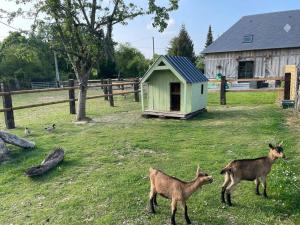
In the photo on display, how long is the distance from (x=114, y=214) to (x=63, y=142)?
4.54 metres

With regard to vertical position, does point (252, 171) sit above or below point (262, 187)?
above

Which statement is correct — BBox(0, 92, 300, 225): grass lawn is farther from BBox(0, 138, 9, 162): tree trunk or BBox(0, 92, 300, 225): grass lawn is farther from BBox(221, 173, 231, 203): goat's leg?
BBox(0, 138, 9, 162): tree trunk

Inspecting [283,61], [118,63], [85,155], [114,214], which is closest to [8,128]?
[85,155]

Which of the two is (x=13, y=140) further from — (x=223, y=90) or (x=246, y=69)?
(x=246, y=69)

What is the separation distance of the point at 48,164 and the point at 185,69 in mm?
6823

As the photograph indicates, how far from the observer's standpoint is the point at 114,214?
4.27 m

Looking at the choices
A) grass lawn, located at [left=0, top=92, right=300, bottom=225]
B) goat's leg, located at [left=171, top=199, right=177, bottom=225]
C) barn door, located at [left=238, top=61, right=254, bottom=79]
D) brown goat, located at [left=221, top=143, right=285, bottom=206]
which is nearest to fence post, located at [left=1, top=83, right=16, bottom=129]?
grass lawn, located at [left=0, top=92, right=300, bottom=225]

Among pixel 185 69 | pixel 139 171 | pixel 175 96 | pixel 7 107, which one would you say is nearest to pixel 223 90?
pixel 175 96

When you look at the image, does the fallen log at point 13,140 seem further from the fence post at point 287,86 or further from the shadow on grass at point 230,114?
the fence post at point 287,86

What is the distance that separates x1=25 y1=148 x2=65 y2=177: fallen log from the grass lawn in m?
0.13

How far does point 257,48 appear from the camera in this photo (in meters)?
25.1

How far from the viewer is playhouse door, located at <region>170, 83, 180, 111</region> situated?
11.5 metres

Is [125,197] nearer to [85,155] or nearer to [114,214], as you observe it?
[114,214]

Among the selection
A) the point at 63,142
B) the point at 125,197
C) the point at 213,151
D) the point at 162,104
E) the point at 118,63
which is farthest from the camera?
the point at 118,63
